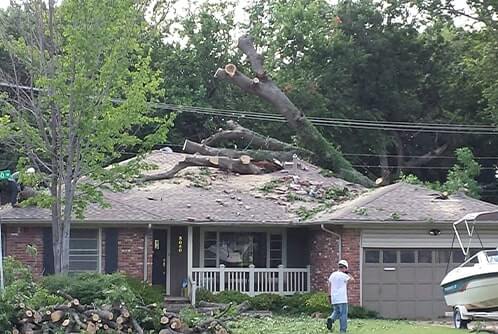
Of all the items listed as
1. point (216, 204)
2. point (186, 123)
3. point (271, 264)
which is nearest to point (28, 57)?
point (216, 204)

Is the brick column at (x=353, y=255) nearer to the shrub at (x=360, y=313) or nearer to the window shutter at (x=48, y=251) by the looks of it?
the shrub at (x=360, y=313)

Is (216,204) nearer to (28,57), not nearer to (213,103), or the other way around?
(28,57)

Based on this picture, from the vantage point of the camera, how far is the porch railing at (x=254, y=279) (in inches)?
1129

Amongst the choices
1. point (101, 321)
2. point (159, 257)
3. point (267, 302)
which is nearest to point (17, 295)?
point (101, 321)

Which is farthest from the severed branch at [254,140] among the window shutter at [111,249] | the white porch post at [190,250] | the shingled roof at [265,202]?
the window shutter at [111,249]

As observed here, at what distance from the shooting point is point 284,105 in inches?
1346

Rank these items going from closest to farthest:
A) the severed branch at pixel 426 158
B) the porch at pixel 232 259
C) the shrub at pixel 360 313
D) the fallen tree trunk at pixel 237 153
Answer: the shrub at pixel 360 313, the porch at pixel 232 259, the fallen tree trunk at pixel 237 153, the severed branch at pixel 426 158

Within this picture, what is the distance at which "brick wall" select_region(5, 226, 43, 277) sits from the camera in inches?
1065

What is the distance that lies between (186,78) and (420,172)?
41.1ft

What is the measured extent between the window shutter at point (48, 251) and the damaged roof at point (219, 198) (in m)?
0.57

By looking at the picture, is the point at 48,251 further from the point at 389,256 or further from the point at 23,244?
the point at 389,256

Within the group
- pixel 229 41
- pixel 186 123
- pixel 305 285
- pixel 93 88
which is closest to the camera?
pixel 93 88

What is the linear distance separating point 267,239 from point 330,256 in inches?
119

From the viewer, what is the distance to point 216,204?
2977 centimetres
